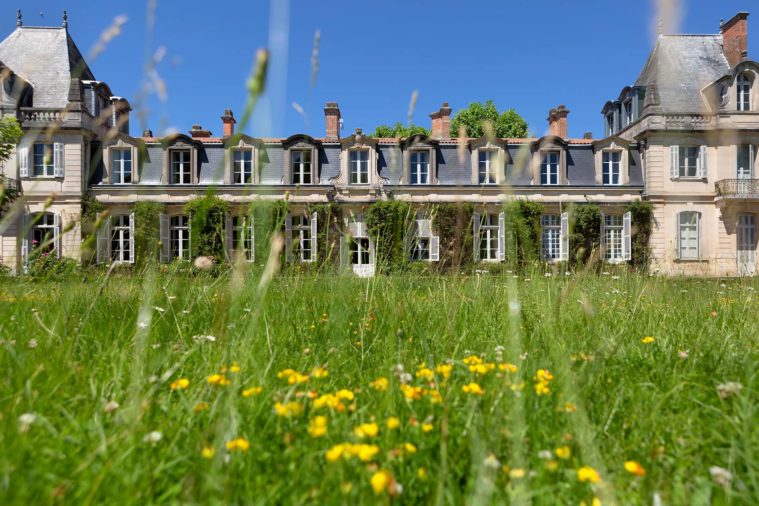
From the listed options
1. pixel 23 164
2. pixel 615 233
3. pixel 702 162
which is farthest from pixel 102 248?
pixel 702 162

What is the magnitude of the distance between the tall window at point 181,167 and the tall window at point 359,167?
6.50 metres

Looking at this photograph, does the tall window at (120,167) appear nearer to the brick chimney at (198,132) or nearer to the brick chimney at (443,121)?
the brick chimney at (198,132)

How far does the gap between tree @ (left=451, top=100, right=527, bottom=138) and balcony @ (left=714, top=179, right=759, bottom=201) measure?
715 inches

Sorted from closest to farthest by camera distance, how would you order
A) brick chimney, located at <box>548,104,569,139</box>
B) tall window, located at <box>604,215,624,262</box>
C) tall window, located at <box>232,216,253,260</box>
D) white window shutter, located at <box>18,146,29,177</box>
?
tall window, located at <box>232,216,253,260</box>
white window shutter, located at <box>18,146,29,177</box>
tall window, located at <box>604,215,624,262</box>
brick chimney, located at <box>548,104,569,139</box>

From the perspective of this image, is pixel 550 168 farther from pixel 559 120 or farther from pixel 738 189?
pixel 738 189

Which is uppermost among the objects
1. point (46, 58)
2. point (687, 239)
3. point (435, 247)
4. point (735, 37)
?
point (735, 37)

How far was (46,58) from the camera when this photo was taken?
808 inches

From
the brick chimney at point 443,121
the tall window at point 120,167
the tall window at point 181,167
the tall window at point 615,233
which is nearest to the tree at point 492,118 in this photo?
the brick chimney at point 443,121

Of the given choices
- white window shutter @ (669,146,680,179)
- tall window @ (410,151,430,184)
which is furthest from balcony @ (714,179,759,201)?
tall window @ (410,151,430,184)

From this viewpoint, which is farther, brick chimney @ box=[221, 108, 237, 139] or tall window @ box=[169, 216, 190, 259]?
brick chimney @ box=[221, 108, 237, 139]

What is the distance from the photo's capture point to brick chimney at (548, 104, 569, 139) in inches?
869

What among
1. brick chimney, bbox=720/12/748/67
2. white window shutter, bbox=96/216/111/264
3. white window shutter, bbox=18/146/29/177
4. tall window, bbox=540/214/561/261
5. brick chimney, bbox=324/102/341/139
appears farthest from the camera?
brick chimney, bbox=324/102/341/139

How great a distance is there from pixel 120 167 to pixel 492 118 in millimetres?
27316

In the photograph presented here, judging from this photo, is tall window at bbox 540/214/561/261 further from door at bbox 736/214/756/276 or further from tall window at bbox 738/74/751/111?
tall window at bbox 738/74/751/111
